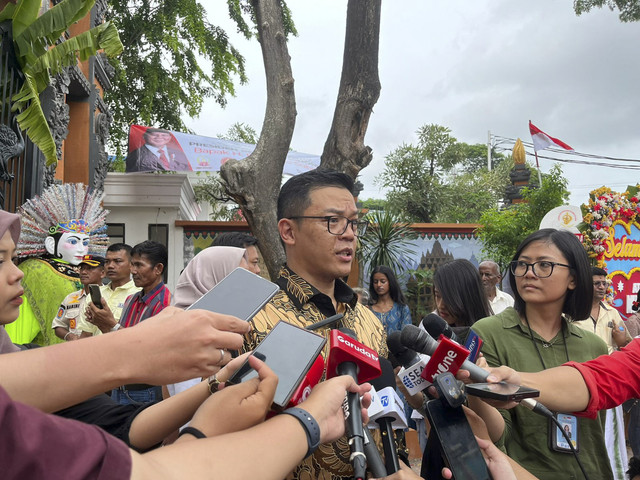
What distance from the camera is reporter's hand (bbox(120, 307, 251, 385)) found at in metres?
1.12

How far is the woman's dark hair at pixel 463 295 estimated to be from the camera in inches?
140

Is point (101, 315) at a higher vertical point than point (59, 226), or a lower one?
lower

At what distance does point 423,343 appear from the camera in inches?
64.5

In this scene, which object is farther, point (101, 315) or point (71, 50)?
point (71, 50)

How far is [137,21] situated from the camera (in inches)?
602

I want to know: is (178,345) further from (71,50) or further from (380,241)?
(380,241)

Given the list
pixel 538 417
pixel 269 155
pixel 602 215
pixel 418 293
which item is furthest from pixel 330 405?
pixel 418 293

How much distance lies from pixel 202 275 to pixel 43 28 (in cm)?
403

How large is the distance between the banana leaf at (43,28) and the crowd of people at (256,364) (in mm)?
1827

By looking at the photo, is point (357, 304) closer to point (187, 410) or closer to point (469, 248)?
point (187, 410)

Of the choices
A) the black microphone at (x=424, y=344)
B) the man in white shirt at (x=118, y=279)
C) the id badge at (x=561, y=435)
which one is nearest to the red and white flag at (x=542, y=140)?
the man in white shirt at (x=118, y=279)

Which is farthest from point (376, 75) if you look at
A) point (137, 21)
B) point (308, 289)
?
point (137, 21)

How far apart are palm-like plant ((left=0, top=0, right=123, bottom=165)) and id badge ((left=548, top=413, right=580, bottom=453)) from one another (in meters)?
5.44

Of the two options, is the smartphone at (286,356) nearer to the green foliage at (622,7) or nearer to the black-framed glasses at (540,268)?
the black-framed glasses at (540,268)
